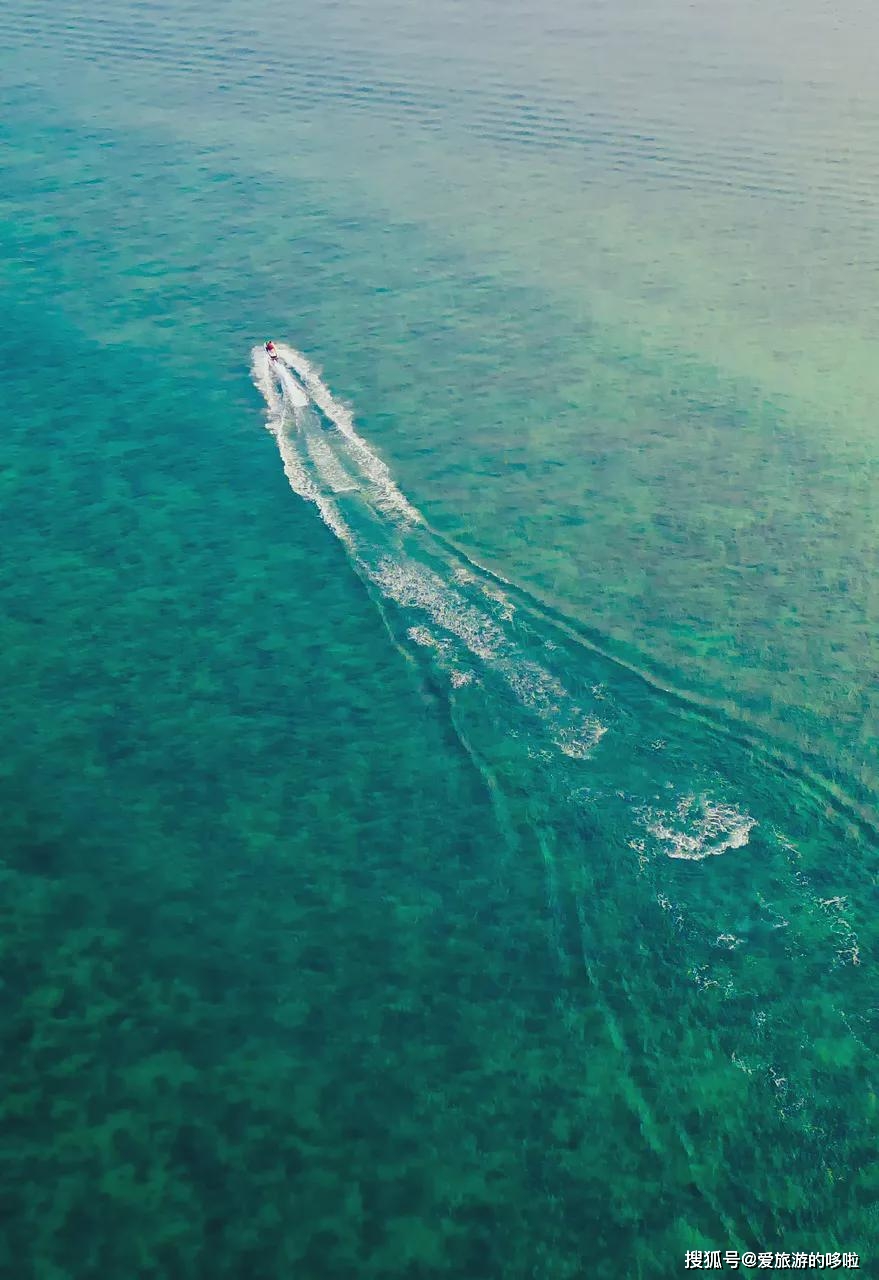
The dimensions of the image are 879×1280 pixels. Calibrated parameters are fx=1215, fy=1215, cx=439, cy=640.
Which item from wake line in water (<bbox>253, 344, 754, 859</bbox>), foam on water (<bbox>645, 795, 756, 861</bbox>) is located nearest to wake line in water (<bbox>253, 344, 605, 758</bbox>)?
wake line in water (<bbox>253, 344, 754, 859</bbox>)

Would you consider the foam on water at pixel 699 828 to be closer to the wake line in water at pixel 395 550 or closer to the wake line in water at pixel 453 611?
the wake line in water at pixel 453 611

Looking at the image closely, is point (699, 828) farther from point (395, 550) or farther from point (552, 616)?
point (395, 550)

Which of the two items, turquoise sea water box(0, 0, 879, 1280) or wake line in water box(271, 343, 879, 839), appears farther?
wake line in water box(271, 343, 879, 839)

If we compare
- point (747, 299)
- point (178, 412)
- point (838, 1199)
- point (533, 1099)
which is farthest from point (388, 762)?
point (747, 299)

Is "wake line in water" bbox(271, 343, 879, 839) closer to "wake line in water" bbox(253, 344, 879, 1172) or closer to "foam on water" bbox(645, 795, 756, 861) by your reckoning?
"wake line in water" bbox(253, 344, 879, 1172)

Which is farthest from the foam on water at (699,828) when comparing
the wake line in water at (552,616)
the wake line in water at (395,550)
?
the wake line in water at (395,550)

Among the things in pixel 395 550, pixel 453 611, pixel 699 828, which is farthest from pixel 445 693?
pixel 699 828

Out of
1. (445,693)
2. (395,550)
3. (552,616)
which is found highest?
(395,550)

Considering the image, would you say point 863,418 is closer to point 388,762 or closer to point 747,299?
point 747,299
